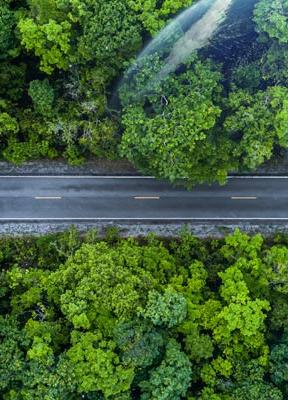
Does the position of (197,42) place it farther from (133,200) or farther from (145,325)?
(145,325)

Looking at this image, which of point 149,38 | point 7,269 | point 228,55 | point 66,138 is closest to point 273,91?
point 228,55

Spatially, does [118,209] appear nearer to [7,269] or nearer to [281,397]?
[7,269]

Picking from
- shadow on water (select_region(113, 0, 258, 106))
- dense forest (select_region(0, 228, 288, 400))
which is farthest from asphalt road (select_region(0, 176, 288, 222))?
shadow on water (select_region(113, 0, 258, 106))

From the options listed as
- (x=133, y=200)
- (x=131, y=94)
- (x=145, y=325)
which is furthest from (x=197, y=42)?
(x=145, y=325)

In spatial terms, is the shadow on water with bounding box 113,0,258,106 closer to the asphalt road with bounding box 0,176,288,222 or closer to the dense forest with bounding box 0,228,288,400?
the asphalt road with bounding box 0,176,288,222

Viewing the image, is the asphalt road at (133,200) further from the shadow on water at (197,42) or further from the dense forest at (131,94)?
the shadow on water at (197,42)
